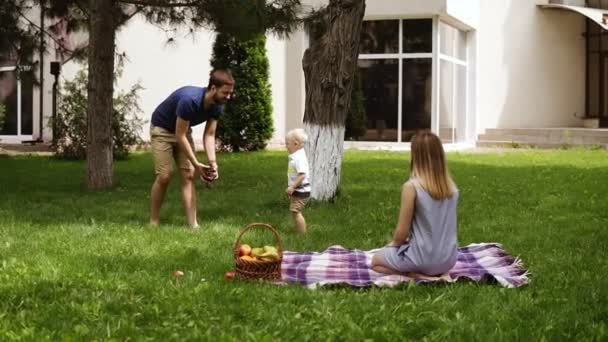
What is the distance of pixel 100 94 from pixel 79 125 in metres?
4.87

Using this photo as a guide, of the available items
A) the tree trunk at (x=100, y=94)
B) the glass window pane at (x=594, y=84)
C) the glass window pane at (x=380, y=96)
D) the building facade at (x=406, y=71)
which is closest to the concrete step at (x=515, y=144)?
the building facade at (x=406, y=71)

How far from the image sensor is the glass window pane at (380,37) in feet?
66.7

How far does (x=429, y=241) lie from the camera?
18.5 ft

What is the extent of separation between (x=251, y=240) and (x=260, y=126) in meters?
12.2

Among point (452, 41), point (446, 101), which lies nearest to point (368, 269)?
point (446, 101)

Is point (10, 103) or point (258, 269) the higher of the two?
point (10, 103)

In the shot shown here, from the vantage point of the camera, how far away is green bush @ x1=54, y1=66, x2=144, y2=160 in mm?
16188

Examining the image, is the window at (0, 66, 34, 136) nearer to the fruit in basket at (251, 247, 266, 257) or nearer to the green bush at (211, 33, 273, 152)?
the green bush at (211, 33, 273, 152)

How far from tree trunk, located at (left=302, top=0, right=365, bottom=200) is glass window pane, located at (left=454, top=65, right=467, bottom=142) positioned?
491 inches

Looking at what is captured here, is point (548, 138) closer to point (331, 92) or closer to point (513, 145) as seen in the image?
point (513, 145)

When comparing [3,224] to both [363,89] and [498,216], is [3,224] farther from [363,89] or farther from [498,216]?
[363,89]

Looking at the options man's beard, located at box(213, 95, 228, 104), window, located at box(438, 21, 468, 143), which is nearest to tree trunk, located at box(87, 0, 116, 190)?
man's beard, located at box(213, 95, 228, 104)

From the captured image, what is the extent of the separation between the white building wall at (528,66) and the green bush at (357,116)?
436 centimetres

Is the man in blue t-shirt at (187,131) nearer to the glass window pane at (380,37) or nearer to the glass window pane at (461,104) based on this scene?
the glass window pane at (380,37)
